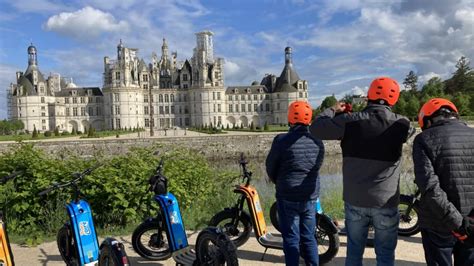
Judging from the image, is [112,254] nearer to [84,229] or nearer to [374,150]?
[84,229]

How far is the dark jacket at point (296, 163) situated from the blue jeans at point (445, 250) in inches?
39.3

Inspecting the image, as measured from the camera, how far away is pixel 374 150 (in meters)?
3.07

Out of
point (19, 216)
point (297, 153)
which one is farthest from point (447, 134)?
→ point (19, 216)

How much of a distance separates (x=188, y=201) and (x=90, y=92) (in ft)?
250

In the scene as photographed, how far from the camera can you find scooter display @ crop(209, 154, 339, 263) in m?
4.47

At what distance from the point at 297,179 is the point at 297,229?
448mm

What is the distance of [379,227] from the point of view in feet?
10.4

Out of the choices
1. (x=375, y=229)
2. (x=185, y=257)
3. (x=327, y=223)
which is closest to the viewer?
(x=375, y=229)

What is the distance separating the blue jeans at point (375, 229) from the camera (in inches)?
123

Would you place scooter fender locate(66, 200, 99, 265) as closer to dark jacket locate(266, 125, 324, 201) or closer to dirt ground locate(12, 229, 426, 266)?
dirt ground locate(12, 229, 426, 266)

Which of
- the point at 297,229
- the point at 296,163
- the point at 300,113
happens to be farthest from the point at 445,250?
the point at 300,113

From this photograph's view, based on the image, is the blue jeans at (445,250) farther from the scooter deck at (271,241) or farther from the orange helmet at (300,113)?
the scooter deck at (271,241)

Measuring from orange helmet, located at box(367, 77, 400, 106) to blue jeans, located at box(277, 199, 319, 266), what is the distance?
1101 mm

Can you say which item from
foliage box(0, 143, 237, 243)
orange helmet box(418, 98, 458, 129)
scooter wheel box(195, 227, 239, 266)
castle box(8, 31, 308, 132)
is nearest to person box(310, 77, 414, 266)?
orange helmet box(418, 98, 458, 129)
